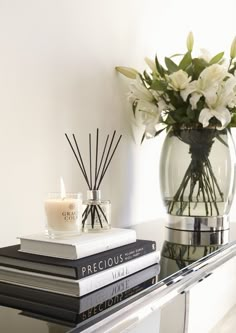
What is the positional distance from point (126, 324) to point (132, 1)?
0.86 m

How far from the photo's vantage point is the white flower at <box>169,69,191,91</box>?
0.97 m

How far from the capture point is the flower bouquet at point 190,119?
3.30 ft

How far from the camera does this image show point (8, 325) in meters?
0.51

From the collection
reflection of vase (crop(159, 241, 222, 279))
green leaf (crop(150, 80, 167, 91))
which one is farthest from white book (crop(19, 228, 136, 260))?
green leaf (crop(150, 80, 167, 91))

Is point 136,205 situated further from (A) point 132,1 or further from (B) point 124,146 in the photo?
(A) point 132,1

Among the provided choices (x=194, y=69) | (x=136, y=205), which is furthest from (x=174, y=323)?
(x=194, y=69)

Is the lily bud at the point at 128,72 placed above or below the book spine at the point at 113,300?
above

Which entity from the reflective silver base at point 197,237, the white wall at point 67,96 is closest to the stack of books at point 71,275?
the white wall at point 67,96

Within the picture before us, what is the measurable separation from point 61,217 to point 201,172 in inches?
19.1

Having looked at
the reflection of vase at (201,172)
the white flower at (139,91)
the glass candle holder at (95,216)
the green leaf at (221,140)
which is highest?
the white flower at (139,91)

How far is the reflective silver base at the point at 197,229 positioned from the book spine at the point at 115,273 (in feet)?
0.95

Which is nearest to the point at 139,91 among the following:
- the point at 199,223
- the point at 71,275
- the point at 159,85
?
the point at 159,85

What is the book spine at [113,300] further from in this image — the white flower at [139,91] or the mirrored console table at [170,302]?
the white flower at [139,91]

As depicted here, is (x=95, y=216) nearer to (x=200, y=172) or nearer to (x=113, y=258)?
(x=113, y=258)
